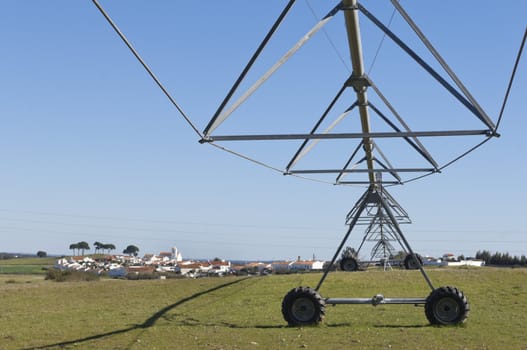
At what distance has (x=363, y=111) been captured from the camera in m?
16.0

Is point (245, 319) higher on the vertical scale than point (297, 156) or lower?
lower

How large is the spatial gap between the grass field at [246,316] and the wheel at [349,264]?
5459mm

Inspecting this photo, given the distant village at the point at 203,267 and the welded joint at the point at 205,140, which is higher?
the welded joint at the point at 205,140

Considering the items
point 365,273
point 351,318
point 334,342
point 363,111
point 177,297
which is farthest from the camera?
point 365,273

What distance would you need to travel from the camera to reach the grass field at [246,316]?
14.7 meters

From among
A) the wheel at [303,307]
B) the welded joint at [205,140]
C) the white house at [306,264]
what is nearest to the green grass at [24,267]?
the white house at [306,264]

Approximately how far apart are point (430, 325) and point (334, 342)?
384cm

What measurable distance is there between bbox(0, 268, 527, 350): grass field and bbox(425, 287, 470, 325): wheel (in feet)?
1.23

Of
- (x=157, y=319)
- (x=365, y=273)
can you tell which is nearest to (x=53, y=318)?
(x=157, y=319)

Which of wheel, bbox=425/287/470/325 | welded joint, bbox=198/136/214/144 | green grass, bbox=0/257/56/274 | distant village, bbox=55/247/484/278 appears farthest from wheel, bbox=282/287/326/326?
green grass, bbox=0/257/56/274

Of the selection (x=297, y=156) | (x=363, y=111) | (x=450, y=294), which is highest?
(x=363, y=111)

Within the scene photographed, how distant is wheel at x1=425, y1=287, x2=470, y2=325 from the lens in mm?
16297

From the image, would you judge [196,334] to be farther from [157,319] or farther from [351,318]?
[351,318]

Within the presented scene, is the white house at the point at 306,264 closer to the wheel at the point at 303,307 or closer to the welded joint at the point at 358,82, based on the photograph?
the wheel at the point at 303,307
